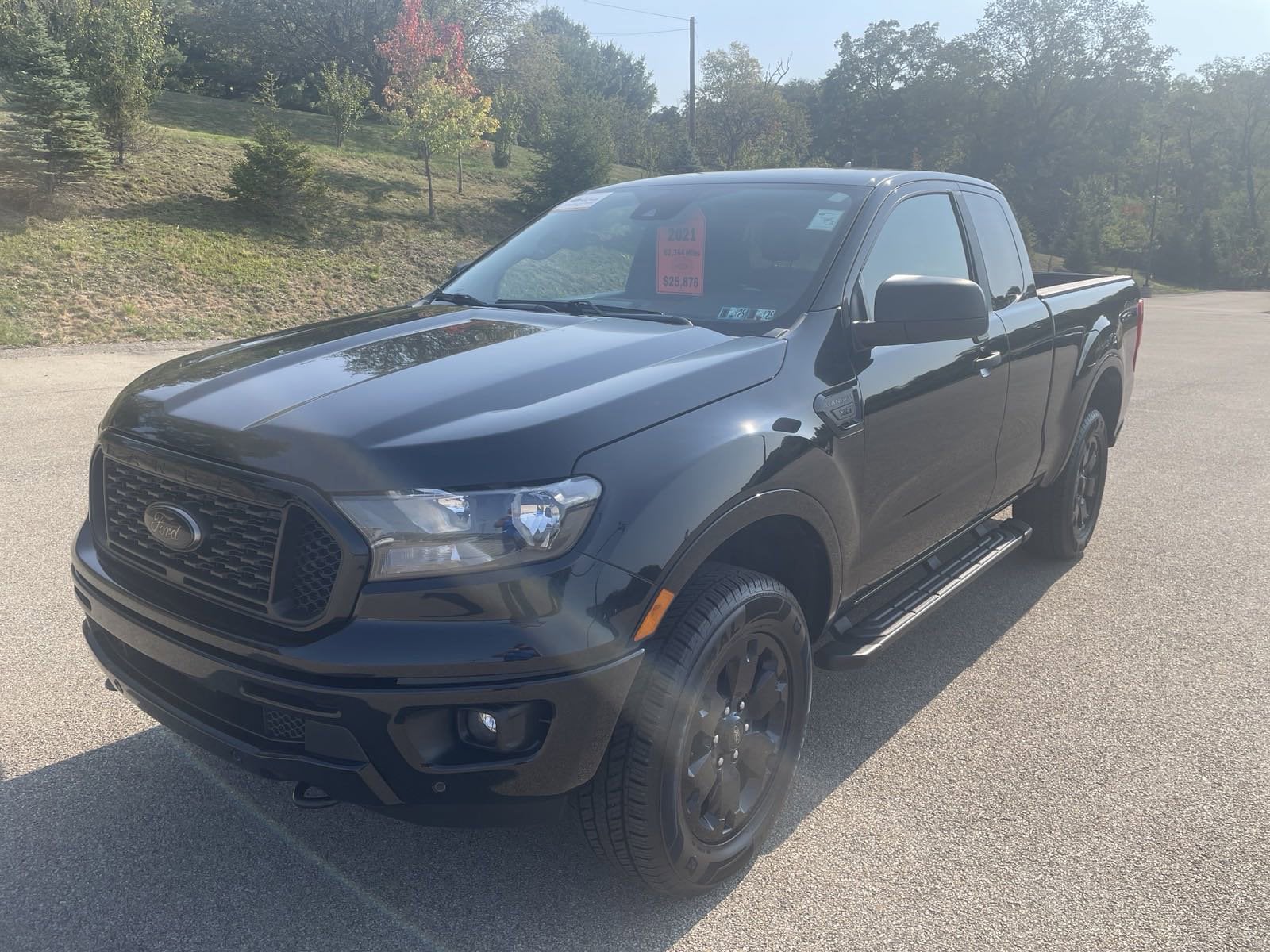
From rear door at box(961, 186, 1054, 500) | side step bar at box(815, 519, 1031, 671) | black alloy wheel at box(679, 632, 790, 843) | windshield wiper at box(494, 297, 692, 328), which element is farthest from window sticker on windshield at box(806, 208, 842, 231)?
black alloy wheel at box(679, 632, 790, 843)

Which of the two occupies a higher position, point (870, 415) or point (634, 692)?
point (870, 415)

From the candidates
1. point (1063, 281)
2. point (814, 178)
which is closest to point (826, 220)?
point (814, 178)

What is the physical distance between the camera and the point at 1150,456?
7.94m

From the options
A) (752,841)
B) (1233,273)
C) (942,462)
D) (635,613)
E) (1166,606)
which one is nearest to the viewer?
(635,613)

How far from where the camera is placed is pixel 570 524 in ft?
Result: 6.91

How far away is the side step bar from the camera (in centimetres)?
309

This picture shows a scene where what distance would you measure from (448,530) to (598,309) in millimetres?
1397

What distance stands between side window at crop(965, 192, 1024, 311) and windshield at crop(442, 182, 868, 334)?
96 cm

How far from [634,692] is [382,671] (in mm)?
563

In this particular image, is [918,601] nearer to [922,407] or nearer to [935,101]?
[922,407]

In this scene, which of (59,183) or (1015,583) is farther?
(59,183)

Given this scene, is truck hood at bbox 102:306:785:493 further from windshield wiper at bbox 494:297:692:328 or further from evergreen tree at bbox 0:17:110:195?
evergreen tree at bbox 0:17:110:195

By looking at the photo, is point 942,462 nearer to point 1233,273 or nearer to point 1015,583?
point 1015,583

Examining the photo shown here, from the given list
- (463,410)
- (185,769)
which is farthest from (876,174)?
(185,769)
